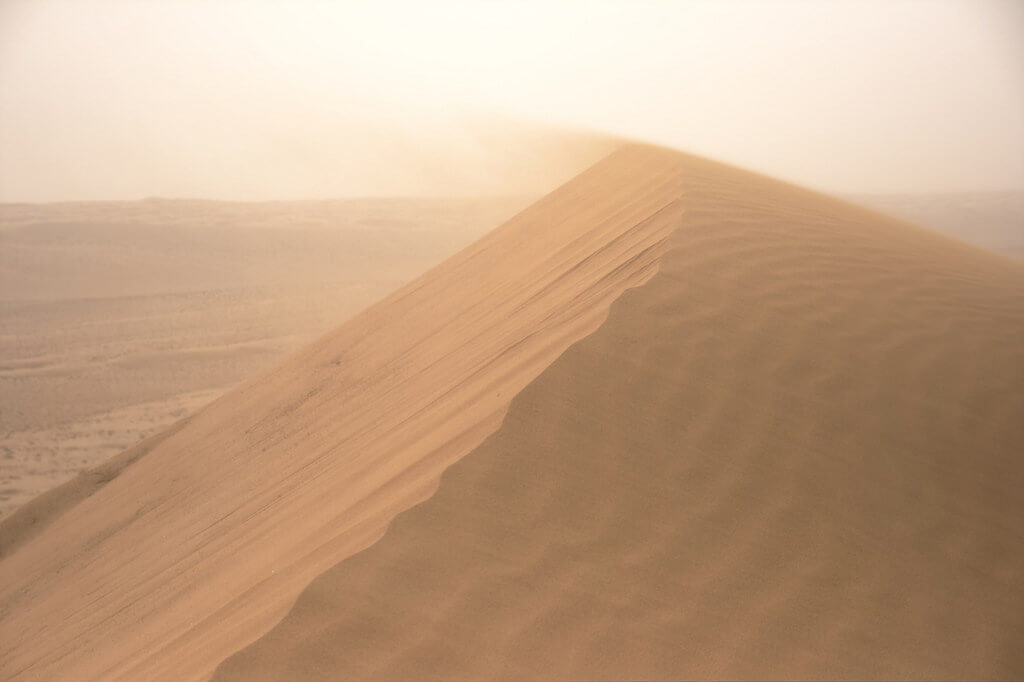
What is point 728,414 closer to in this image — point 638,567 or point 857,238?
point 638,567

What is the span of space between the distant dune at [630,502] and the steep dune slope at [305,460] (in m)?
0.03

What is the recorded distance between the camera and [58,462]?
8539 millimetres

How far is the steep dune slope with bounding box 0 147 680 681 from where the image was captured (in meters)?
3.13

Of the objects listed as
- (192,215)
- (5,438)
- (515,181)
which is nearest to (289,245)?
(192,215)

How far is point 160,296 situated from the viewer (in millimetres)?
17438

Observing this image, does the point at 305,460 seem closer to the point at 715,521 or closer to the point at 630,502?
the point at 630,502

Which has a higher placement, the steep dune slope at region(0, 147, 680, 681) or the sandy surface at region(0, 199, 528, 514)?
the sandy surface at region(0, 199, 528, 514)

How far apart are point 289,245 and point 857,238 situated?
18.5 m

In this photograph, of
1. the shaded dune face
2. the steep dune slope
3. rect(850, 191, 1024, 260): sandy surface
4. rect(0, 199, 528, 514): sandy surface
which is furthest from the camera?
rect(850, 191, 1024, 260): sandy surface

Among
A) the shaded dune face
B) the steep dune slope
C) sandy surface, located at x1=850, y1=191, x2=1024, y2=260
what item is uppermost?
sandy surface, located at x1=850, y1=191, x2=1024, y2=260

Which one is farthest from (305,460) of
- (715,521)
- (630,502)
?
(715,521)

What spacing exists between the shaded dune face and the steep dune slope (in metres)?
0.19

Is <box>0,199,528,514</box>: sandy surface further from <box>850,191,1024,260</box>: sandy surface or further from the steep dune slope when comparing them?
<box>850,191,1024,260</box>: sandy surface

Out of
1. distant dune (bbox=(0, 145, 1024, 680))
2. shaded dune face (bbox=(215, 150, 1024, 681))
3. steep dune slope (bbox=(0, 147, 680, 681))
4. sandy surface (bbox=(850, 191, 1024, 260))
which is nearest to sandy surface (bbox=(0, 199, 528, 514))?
steep dune slope (bbox=(0, 147, 680, 681))
